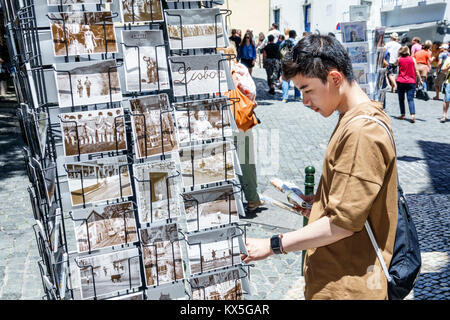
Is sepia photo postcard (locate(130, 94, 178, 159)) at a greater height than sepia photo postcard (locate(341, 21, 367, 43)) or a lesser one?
lesser

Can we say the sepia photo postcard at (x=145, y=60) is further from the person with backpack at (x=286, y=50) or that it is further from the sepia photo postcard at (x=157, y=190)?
the person with backpack at (x=286, y=50)

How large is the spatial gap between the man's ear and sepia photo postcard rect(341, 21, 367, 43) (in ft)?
12.5

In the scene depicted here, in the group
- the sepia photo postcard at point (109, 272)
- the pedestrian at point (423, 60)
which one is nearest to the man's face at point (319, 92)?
the sepia photo postcard at point (109, 272)

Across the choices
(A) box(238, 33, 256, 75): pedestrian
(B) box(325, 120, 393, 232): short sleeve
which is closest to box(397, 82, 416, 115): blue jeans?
(A) box(238, 33, 256, 75): pedestrian

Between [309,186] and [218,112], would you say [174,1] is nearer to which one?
[218,112]

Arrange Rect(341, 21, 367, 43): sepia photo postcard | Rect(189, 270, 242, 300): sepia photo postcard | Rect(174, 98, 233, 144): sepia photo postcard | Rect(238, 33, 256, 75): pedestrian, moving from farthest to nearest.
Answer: Rect(238, 33, 256, 75): pedestrian, Rect(341, 21, 367, 43): sepia photo postcard, Rect(189, 270, 242, 300): sepia photo postcard, Rect(174, 98, 233, 144): sepia photo postcard

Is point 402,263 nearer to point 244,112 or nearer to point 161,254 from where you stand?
point 161,254

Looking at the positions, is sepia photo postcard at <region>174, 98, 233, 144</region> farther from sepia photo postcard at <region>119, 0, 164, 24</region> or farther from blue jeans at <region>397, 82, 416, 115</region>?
blue jeans at <region>397, 82, 416, 115</region>

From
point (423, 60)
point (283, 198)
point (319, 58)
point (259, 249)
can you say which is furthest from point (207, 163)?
point (423, 60)

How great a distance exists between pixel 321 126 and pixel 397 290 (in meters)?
8.37

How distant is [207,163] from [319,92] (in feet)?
2.02

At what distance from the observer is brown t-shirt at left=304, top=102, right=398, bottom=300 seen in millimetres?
1482

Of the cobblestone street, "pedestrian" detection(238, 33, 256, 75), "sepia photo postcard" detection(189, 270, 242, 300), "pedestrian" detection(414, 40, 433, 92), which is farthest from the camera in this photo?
"pedestrian" detection(414, 40, 433, 92)

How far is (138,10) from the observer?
1831mm
